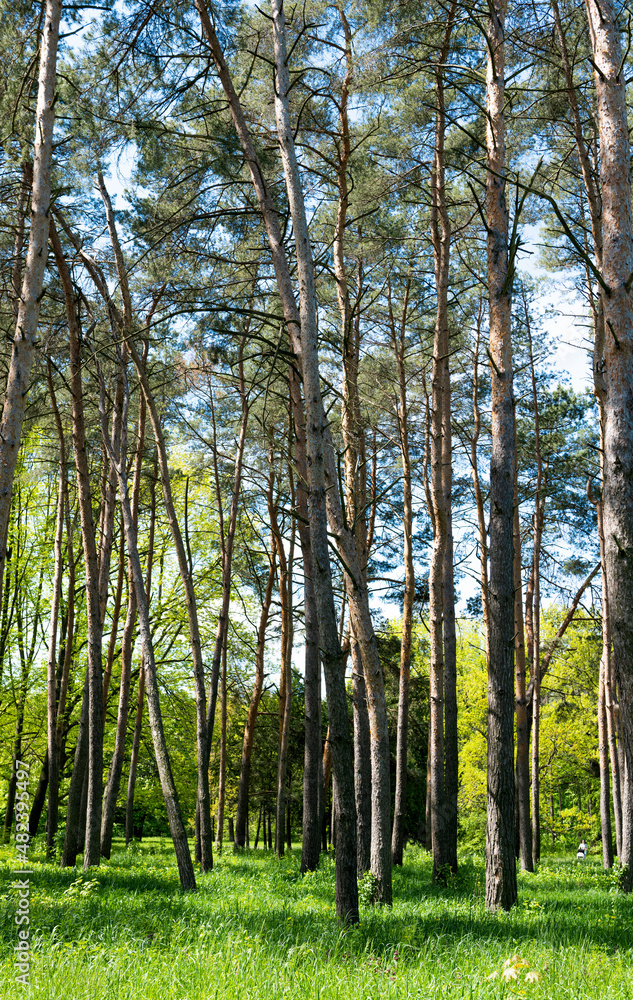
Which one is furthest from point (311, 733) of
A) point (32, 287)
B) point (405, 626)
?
point (32, 287)

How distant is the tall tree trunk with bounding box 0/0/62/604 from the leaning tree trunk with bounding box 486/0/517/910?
383 centimetres

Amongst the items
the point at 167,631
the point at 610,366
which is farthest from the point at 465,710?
the point at 610,366

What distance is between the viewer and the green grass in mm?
3633

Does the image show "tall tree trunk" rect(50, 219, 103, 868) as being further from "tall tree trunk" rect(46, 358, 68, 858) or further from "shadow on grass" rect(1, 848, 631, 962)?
"tall tree trunk" rect(46, 358, 68, 858)

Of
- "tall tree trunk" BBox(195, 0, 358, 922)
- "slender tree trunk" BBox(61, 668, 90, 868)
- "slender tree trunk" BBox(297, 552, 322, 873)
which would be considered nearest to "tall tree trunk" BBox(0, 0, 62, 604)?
"tall tree trunk" BBox(195, 0, 358, 922)

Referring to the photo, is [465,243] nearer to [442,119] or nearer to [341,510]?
[442,119]

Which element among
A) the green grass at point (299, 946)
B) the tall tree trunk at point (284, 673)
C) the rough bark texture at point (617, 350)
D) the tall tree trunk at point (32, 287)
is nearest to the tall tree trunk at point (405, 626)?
the tall tree trunk at point (284, 673)

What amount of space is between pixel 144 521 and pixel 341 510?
41.7 ft

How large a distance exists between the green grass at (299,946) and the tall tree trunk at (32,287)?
2.77m

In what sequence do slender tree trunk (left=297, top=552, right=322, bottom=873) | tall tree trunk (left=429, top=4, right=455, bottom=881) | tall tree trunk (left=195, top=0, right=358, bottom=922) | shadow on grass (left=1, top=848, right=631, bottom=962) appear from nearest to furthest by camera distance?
shadow on grass (left=1, top=848, right=631, bottom=962) → tall tree trunk (left=195, top=0, right=358, bottom=922) → tall tree trunk (left=429, top=4, right=455, bottom=881) → slender tree trunk (left=297, top=552, right=322, bottom=873)

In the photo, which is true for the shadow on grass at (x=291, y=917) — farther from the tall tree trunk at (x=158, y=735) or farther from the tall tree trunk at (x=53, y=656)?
the tall tree trunk at (x=53, y=656)

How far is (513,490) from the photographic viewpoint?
697cm

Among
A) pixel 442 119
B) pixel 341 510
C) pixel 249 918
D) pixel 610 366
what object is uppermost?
pixel 442 119

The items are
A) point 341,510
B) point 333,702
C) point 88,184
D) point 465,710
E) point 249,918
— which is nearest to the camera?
point 333,702
